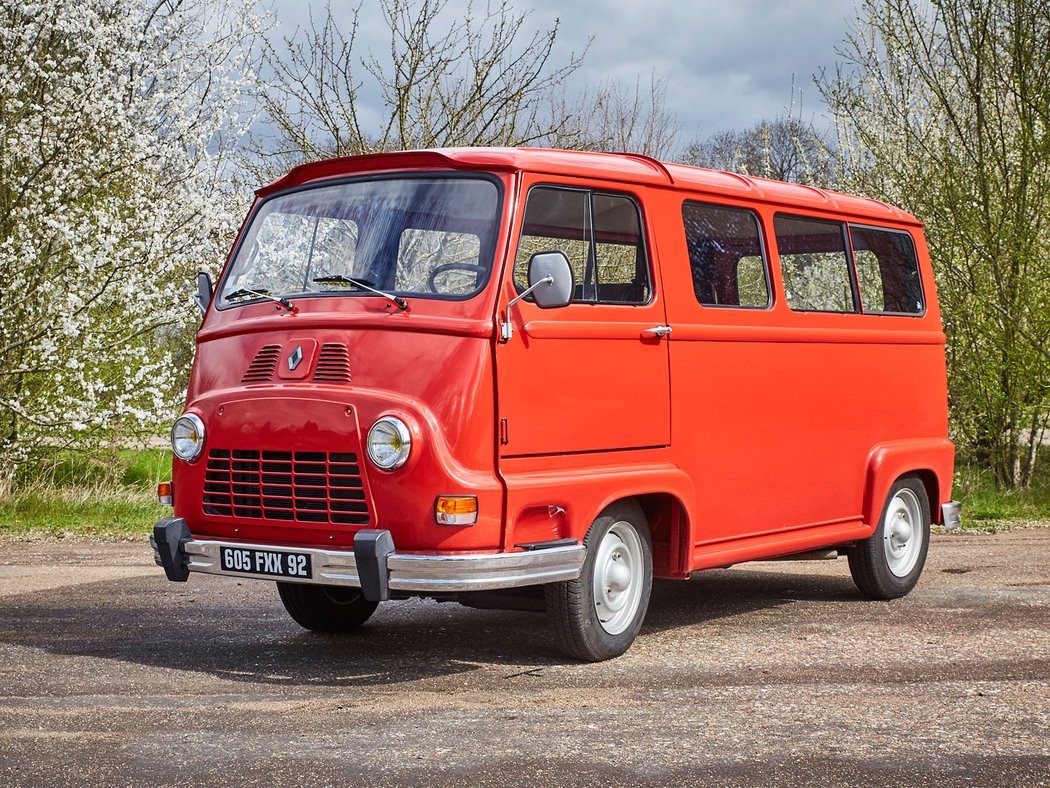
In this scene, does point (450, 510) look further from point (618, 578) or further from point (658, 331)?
point (658, 331)

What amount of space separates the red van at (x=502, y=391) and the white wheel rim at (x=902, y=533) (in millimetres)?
961

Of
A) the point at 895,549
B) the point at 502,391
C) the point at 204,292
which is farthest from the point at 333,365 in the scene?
the point at 895,549

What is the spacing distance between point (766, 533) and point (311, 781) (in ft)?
12.5

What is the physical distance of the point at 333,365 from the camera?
625cm

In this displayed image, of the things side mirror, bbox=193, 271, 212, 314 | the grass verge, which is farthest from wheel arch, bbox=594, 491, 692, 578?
the grass verge

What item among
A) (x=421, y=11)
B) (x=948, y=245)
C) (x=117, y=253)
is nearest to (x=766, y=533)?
(x=117, y=253)

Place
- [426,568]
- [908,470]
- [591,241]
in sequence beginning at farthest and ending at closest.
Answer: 1. [908,470]
2. [591,241]
3. [426,568]

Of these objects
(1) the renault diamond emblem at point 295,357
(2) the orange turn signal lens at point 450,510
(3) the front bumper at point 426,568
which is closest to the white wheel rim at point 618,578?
(3) the front bumper at point 426,568

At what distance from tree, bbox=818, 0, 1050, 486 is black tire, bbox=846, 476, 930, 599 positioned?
6.44 metres

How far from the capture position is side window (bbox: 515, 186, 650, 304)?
21.3 feet

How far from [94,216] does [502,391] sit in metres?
8.69

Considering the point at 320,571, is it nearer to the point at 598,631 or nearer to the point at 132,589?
the point at 598,631

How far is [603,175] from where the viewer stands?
6.76 meters

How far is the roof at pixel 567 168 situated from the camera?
6.43 m
